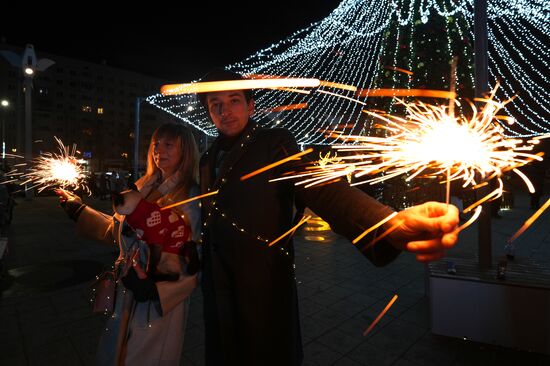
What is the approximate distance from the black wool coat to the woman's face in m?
0.94

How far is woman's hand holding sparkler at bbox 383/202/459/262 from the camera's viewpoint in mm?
1117

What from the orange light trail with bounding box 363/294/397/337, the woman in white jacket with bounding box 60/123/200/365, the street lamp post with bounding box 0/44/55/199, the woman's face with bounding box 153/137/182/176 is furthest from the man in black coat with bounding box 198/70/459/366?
the street lamp post with bounding box 0/44/55/199

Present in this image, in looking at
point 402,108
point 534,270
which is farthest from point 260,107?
point 534,270

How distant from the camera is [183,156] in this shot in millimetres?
2641

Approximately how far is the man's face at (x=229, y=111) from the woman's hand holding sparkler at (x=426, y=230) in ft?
3.81

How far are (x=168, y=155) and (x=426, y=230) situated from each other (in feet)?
6.96

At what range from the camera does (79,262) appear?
22.5 feet

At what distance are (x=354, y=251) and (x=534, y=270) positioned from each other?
14.1ft

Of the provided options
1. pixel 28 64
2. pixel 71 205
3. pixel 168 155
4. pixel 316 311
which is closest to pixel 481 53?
pixel 168 155

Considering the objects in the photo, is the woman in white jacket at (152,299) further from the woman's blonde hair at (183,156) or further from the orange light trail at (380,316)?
the orange light trail at (380,316)

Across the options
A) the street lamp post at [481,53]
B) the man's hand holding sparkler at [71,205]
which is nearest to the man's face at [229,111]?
the man's hand holding sparkler at [71,205]

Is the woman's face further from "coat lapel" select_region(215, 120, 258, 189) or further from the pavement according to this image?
the pavement

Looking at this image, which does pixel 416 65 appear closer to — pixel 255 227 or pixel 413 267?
pixel 413 267

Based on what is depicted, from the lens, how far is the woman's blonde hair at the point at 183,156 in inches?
98.1
